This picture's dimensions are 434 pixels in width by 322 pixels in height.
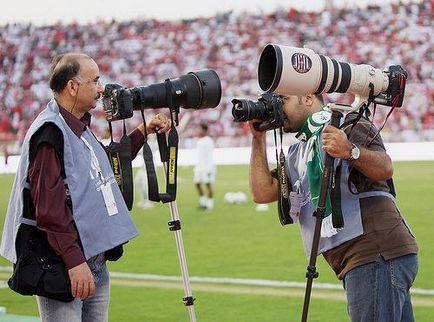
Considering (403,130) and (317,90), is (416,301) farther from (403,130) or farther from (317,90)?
(403,130)

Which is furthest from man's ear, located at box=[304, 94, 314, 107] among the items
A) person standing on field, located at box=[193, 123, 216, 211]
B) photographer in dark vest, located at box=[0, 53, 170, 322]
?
person standing on field, located at box=[193, 123, 216, 211]

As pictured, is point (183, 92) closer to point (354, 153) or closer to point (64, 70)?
point (64, 70)

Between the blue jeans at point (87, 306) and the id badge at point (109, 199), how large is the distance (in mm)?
182

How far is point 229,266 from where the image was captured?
9.33m

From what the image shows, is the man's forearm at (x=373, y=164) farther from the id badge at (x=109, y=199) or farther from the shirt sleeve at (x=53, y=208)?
the shirt sleeve at (x=53, y=208)

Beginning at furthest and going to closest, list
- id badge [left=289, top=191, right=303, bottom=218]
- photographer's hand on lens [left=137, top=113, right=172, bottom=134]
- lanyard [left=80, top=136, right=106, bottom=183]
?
photographer's hand on lens [left=137, top=113, right=172, bottom=134]
id badge [left=289, top=191, right=303, bottom=218]
lanyard [left=80, top=136, right=106, bottom=183]

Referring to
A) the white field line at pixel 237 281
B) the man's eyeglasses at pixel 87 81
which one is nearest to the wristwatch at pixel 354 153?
the man's eyeglasses at pixel 87 81

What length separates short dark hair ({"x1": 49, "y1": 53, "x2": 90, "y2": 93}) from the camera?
3494 mm

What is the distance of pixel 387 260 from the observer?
11.3 ft

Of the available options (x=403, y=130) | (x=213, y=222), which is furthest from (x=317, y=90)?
(x=403, y=130)

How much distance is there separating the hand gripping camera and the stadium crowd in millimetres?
21957

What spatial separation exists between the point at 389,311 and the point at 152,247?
7658 millimetres

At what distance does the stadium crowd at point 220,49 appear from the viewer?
2775cm

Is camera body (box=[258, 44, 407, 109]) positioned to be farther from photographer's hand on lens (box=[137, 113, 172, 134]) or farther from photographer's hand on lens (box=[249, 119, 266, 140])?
photographer's hand on lens (box=[137, 113, 172, 134])
